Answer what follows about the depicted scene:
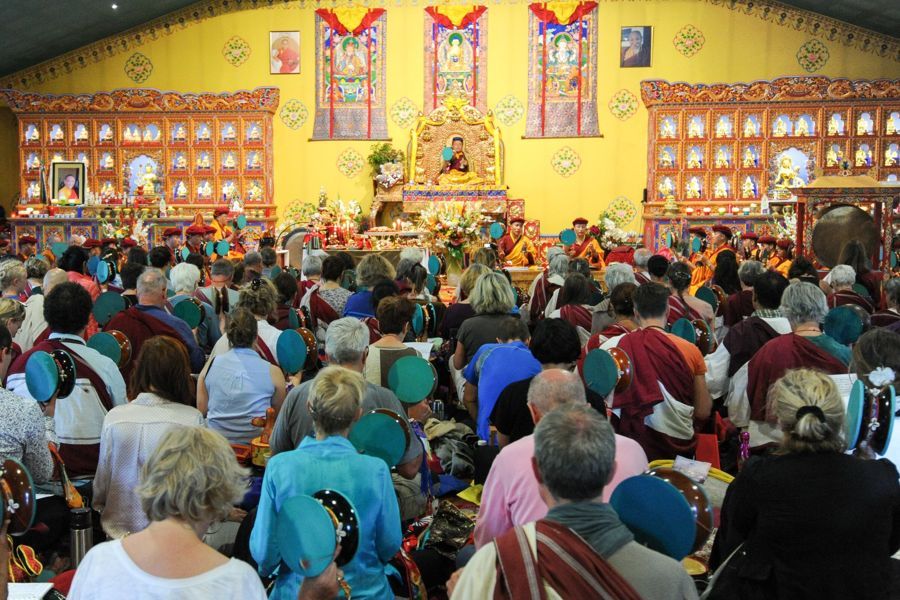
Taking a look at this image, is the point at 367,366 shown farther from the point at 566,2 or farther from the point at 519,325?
the point at 566,2

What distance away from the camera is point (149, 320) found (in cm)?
582

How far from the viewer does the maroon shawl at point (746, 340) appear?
17.7 ft

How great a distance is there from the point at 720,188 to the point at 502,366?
43.8 ft

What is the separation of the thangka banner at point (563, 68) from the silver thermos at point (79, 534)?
48.5ft

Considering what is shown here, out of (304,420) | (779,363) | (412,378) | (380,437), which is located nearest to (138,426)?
(304,420)

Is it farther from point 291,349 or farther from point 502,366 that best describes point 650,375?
point 291,349

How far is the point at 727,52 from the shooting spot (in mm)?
17422

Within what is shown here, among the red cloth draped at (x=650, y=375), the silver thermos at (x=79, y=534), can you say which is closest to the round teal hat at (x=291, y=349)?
the silver thermos at (x=79, y=534)

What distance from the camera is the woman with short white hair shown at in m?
7.21

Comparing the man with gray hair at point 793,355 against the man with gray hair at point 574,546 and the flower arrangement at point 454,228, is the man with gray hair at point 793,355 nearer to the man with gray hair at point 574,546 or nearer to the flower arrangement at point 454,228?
Answer: the man with gray hair at point 574,546

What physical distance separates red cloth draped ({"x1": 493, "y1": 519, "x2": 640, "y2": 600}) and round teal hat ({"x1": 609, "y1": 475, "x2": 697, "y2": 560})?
30 cm

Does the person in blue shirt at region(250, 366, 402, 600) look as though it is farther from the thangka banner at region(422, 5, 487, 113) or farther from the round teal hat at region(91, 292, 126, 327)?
the thangka banner at region(422, 5, 487, 113)

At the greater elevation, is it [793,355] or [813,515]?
[793,355]

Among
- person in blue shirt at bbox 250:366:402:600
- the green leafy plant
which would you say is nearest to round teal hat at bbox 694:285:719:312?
person in blue shirt at bbox 250:366:402:600
